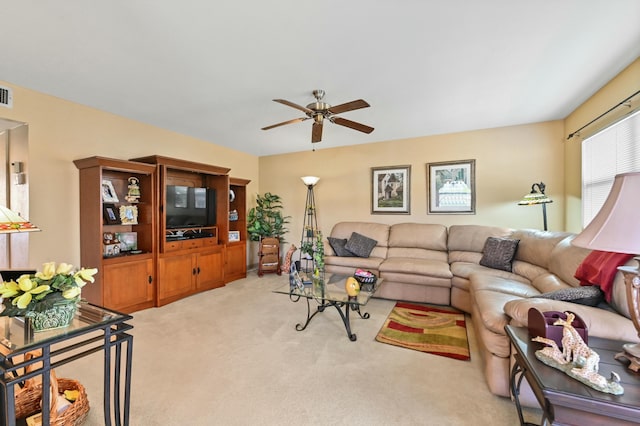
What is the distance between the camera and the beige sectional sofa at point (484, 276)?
166 cm

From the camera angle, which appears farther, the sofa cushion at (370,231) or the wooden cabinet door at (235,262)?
the wooden cabinet door at (235,262)

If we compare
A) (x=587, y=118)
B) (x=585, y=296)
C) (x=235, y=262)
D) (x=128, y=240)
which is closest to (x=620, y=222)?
(x=585, y=296)

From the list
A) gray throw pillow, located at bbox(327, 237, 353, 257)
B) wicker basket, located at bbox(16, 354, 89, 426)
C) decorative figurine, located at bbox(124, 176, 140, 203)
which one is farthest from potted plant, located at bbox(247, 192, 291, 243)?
wicker basket, located at bbox(16, 354, 89, 426)

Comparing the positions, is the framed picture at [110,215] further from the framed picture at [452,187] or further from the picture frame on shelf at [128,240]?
the framed picture at [452,187]

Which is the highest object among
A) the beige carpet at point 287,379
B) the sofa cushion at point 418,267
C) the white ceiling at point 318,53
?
the white ceiling at point 318,53

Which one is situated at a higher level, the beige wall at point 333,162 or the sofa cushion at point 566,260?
the beige wall at point 333,162

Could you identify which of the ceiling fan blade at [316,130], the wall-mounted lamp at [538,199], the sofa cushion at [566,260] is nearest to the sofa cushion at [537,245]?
the sofa cushion at [566,260]

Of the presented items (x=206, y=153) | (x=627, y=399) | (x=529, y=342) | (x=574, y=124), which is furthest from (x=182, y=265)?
(x=574, y=124)

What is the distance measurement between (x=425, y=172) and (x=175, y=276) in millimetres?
4202

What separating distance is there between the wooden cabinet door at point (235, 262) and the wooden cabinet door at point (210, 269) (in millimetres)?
209

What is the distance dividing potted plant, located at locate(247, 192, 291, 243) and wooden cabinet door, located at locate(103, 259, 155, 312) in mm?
2073

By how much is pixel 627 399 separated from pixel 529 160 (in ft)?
12.4

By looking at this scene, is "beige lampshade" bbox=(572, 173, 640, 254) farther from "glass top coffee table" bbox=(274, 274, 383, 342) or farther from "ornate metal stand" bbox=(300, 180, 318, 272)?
"ornate metal stand" bbox=(300, 180, 318, 272)

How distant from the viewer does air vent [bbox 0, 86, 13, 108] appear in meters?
2.54
